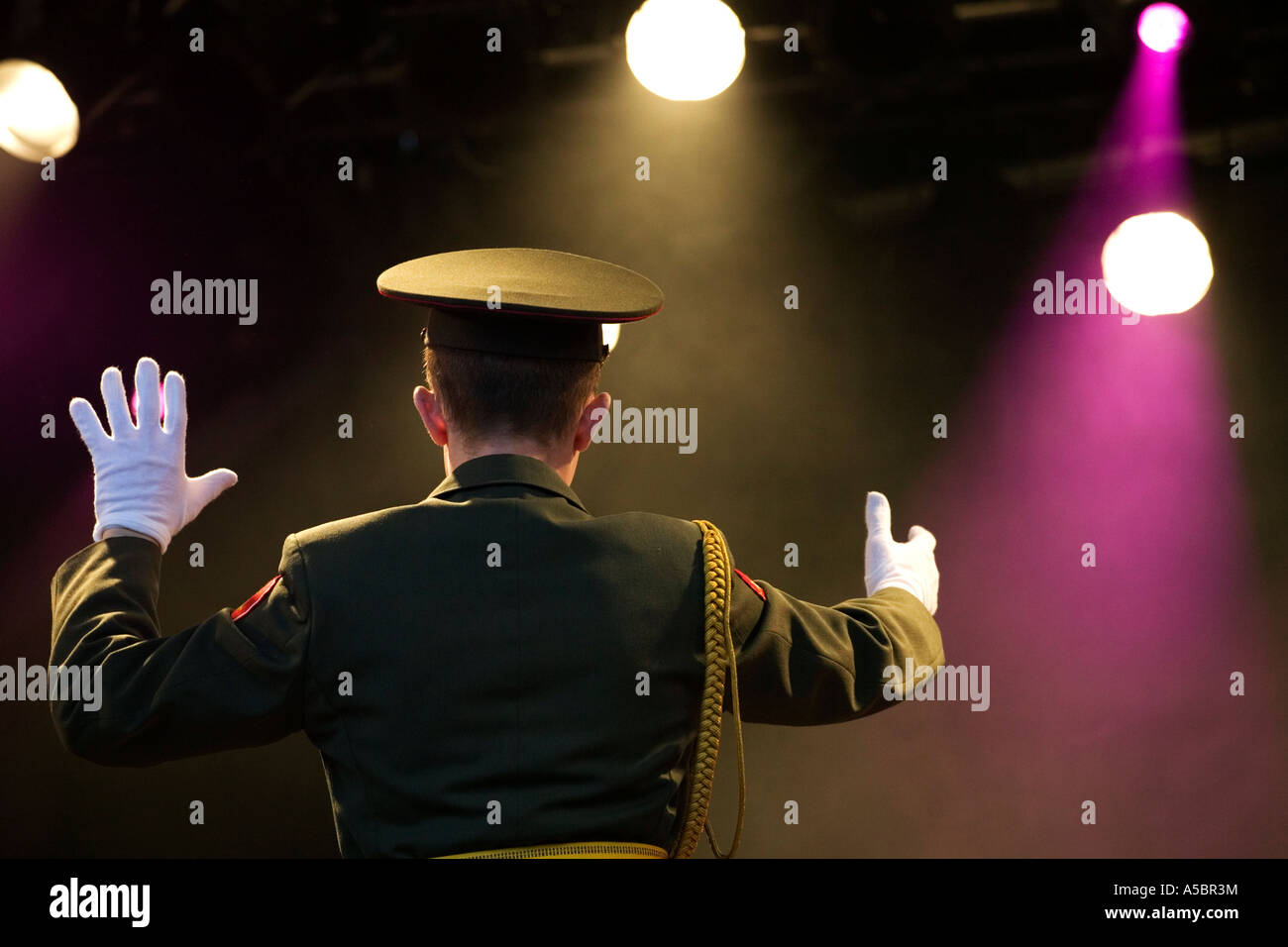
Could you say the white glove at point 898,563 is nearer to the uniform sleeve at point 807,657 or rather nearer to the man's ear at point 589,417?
the uniform sleeve at point 807,657

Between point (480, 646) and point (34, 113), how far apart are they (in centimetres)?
287

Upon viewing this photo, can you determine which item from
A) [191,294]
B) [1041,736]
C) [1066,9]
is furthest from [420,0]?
[1041,736]

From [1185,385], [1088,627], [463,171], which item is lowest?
[1088,627]

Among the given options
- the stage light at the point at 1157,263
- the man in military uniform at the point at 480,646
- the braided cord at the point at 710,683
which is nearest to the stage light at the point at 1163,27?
the stage light at the point at 1157,263

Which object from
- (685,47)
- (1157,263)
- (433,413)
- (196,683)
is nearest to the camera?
(196,683)

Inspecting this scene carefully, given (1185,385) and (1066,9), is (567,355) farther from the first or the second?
(1185,385)

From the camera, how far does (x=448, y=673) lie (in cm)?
137

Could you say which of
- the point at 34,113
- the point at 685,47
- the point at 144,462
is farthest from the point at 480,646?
the point at 34,113

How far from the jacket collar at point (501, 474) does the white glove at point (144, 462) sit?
41 centimetres

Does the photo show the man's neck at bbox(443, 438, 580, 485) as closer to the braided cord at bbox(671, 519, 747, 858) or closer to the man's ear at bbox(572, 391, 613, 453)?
the man's ear at bbox(572, 391, 613, 453)

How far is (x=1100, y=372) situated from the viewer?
3748 mm

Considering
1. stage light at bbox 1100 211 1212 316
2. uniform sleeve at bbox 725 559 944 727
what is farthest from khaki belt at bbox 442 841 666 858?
stage light at bbox 1100 211 1212 316

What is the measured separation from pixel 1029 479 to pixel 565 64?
1.92 metres

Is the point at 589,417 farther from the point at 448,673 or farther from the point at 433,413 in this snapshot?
the point at 448,673
